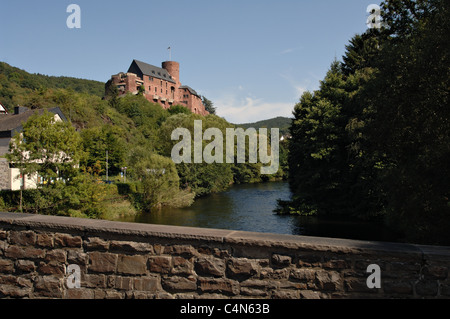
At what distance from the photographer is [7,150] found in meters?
29.2

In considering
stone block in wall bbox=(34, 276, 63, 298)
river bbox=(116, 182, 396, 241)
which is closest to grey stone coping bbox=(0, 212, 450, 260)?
stone block in wall bbox=(34, 276, 63, 298)

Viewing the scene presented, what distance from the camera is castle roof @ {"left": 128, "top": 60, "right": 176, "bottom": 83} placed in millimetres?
101875

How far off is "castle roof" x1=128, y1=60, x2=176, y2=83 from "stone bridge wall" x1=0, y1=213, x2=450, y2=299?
334 ft

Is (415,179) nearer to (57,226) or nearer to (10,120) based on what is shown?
(57,226)

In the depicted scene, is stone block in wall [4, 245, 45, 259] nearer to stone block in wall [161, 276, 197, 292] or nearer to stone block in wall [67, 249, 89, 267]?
stone block in wall [67, 249, 89, 267]

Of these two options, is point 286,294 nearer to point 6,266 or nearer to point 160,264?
point 160,264

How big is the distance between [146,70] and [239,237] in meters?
105

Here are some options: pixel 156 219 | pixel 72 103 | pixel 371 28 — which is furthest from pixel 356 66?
pixel 72 103

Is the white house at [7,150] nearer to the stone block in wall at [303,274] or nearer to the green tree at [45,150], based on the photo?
the green tree at [45,150]

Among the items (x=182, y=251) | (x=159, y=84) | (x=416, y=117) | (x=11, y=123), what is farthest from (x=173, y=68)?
(x=182, y=251)

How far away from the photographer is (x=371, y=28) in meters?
21.7

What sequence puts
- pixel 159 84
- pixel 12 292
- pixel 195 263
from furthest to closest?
pixel 159 84 → pixel 12 292 → pixel 195 263
